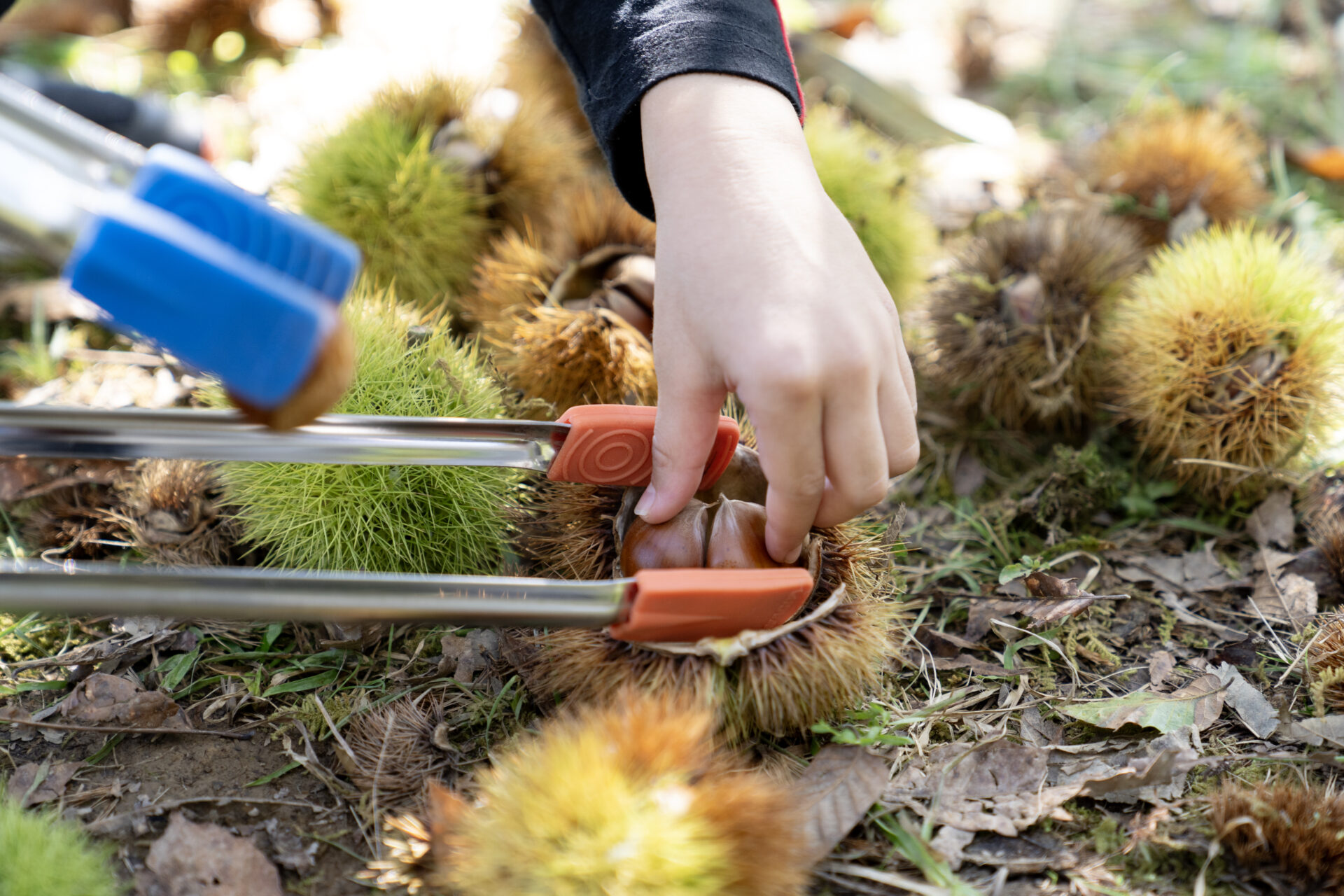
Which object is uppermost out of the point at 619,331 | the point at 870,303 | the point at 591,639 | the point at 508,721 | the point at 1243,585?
the point at 870,303

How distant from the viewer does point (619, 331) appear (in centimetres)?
158

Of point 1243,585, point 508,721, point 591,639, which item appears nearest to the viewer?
point 591,639

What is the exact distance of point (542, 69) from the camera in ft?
7.91

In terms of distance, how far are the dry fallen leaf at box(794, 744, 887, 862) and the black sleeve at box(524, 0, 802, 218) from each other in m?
0.86

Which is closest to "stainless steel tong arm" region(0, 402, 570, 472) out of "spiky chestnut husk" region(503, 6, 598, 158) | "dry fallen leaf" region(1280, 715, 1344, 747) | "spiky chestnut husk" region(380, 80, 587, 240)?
"spiky chestnut husk" region(380, 80, 587, 240)

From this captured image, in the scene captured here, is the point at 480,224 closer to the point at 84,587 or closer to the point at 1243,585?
the point at 84,587

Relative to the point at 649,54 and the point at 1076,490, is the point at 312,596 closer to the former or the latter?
the point at 649,54

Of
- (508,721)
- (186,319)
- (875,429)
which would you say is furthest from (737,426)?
(186,319)

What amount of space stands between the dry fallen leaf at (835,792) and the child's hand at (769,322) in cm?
28

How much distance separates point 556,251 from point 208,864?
115cm

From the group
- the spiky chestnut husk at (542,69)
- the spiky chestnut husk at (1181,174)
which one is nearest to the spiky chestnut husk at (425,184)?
the spiky chestnut husk at (542,69)

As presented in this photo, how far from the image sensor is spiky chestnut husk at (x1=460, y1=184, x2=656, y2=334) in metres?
1.73

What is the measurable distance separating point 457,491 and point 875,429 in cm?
64

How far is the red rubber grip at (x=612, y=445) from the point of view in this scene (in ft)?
3.93
